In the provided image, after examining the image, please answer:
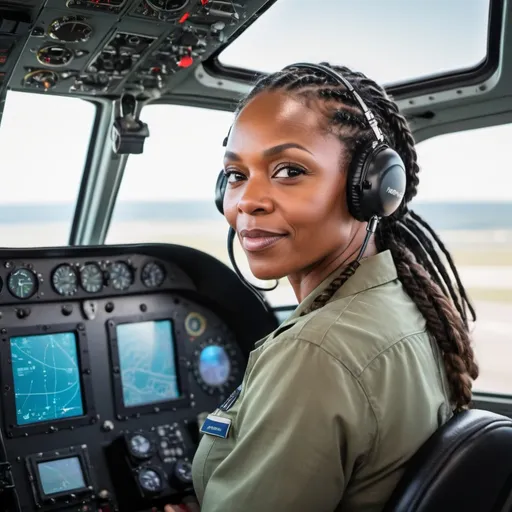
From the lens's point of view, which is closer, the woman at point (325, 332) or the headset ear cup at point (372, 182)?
the woman at point (325, 332)

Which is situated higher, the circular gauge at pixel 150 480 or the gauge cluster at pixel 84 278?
the gauge cluster at pixel 84 278

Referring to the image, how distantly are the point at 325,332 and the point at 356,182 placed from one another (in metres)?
0.30

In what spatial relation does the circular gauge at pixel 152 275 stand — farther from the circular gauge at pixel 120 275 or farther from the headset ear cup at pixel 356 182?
the headset ear cup at pixel 356 182

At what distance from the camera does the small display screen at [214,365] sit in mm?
3225

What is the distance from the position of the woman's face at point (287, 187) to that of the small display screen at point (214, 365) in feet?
6.46

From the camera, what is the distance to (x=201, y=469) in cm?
128

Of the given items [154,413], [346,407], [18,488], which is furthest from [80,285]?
[346,407]

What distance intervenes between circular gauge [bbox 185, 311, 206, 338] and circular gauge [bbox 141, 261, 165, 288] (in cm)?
22

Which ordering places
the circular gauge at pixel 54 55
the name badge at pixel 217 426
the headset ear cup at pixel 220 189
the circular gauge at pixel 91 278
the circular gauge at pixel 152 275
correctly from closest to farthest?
the name badge at pixel 217 426 → the headset ear cup at pixel 220 189 → the circular gauge at pixel 54 55 → the circular gauge at pixel 91 278 → the circular gauge at pixel 152 275

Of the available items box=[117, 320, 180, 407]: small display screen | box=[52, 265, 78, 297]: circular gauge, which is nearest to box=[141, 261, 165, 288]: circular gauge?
box=[117, 320, 180, 407]: small display screen

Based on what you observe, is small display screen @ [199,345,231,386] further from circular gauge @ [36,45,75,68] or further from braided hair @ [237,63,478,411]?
braided hair @ [237,63,478,411]

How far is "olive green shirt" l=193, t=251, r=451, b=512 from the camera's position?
1.05m

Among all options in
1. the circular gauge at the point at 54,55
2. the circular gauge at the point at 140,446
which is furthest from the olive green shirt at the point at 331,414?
the circular gauge at the point at 140,446

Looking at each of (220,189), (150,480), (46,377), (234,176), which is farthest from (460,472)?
(46,377)
